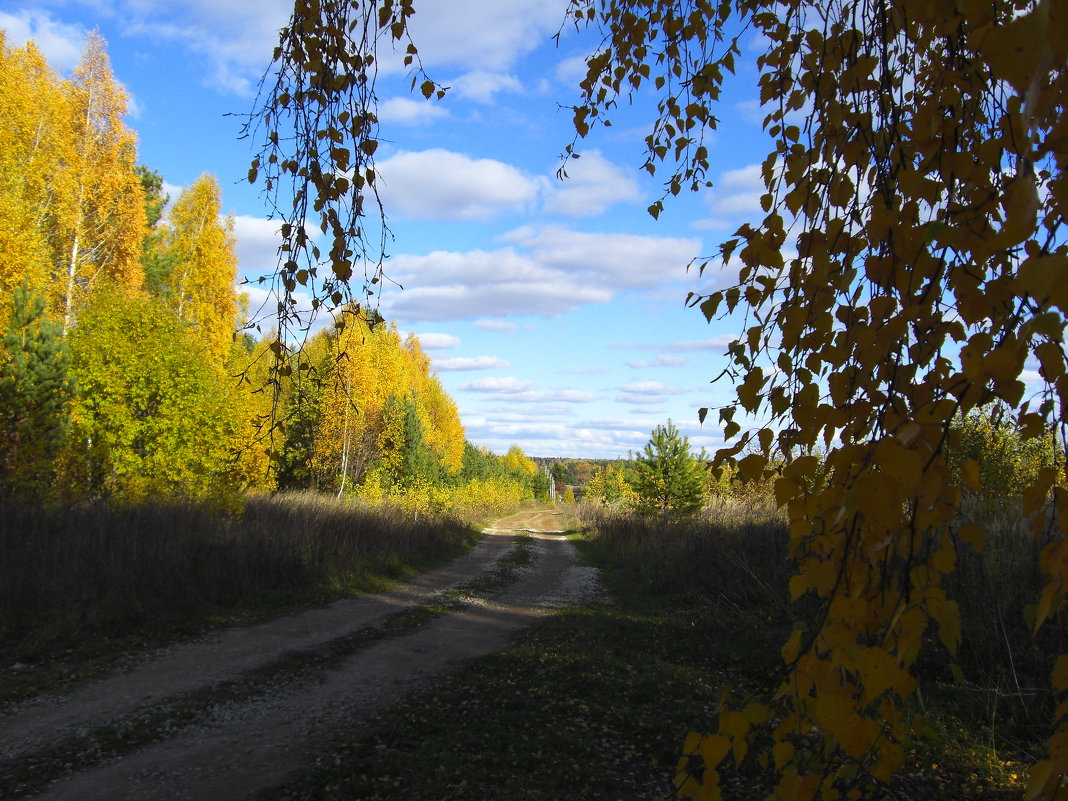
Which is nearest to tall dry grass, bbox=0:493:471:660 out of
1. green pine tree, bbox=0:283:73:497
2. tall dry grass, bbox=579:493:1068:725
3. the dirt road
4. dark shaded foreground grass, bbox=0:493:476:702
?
dark shaded foreground grass, bbox=0:493:476:702

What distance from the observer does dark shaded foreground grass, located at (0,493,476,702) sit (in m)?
7.05

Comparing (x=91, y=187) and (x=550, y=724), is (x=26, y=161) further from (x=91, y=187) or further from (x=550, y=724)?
(x=550, y=724)

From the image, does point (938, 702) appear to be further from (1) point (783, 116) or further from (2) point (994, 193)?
(2) point (994, 193)

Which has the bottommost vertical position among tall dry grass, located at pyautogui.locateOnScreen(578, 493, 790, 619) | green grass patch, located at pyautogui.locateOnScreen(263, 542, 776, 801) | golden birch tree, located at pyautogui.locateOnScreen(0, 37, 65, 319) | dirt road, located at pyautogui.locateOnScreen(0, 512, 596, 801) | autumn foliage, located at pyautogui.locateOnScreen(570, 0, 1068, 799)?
dirt road, located at pyautogui.locateOnScreen(0, 512, 596, 801)

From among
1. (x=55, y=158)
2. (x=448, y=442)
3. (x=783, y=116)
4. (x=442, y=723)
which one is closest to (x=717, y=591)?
(x=442, y=723)

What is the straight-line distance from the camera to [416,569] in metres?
14.8

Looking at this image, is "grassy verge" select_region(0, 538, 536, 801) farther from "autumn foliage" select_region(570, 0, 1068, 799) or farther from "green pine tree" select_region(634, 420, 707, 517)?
"green pine tree" select_region(634, 420, 707, 517)

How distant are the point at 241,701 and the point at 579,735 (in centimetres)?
293

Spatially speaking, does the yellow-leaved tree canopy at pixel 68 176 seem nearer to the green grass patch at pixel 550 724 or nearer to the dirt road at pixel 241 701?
the dirt road at pixel 241 701

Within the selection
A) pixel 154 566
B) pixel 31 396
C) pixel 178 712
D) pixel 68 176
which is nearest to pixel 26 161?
pixel 68 176

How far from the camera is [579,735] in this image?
14.7 feet

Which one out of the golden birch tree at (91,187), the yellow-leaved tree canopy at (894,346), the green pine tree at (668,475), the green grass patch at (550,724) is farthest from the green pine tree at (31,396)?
the green pine tree at (668,475)

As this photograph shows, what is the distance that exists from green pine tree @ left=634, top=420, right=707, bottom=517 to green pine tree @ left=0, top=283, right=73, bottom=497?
16242mm

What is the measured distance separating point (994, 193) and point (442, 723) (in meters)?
4.80
